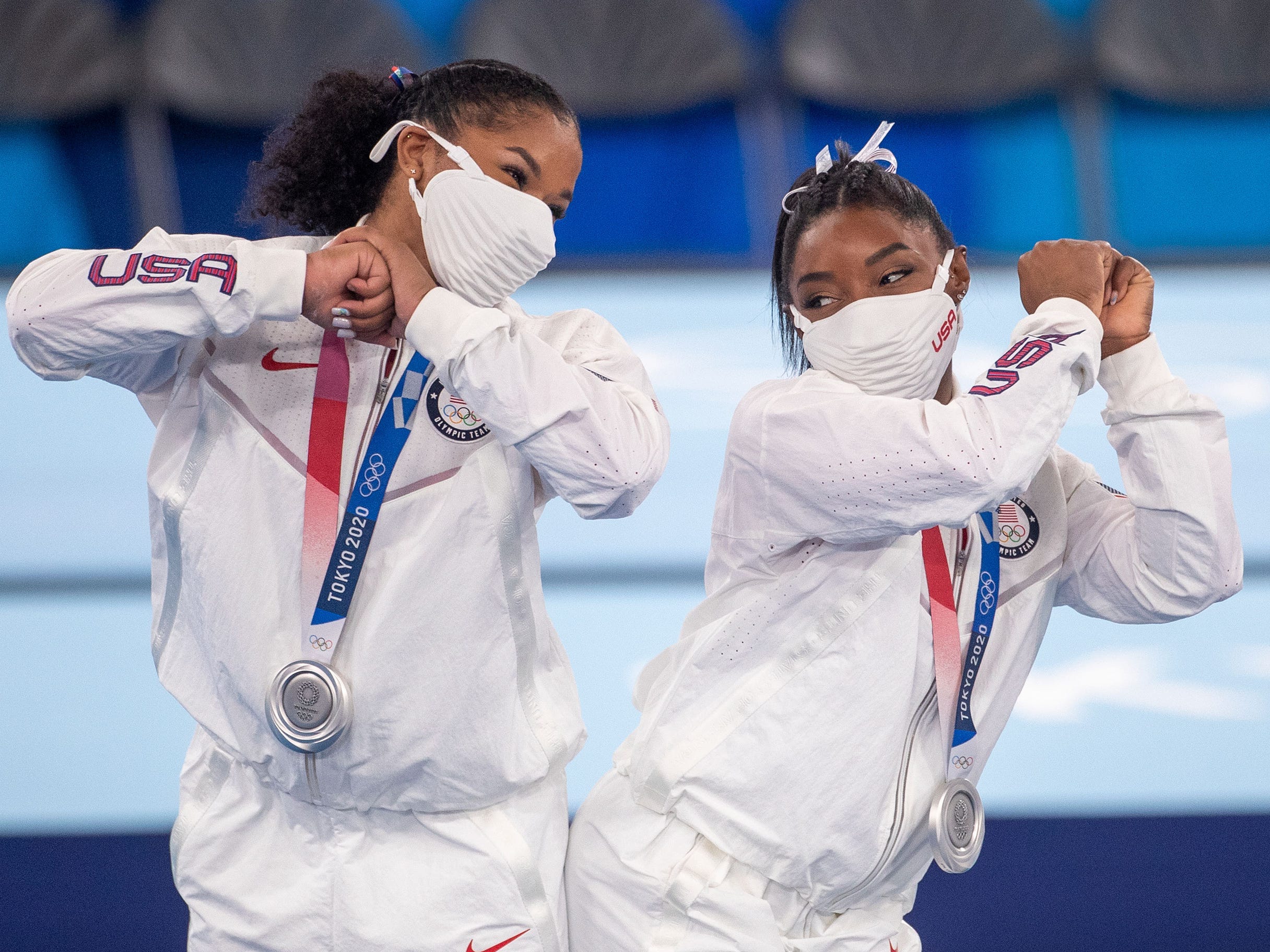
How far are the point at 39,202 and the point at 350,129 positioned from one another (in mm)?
5849

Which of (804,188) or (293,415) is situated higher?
(804,188)

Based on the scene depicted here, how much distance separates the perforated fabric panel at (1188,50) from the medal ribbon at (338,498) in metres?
6.62

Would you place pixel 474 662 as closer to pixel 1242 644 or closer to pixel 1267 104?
pixel 1242 644

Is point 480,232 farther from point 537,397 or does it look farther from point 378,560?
point 378,560

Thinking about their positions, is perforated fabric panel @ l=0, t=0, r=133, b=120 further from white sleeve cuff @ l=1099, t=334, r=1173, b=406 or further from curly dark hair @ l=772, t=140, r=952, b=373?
white sleeve cuff @ l=1099, t=334, r=1173, b=406

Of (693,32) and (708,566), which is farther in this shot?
(693,32)

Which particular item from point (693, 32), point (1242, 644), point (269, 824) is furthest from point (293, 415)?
point (693, 32)

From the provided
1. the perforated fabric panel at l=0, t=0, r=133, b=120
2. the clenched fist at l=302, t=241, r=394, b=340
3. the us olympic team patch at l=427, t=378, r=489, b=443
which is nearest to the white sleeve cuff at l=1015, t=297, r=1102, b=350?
the us olympic team patch at l=427, t=378, r=489, b=443

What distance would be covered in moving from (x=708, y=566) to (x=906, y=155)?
596 cm

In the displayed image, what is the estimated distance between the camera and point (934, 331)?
2.07m

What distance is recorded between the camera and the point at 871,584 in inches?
79.8

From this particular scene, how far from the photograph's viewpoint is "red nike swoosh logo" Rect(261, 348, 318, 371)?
6.73 ft

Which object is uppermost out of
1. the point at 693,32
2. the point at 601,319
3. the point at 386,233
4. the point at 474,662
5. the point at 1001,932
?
the point at 693,32

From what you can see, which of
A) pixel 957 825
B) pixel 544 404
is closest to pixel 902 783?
pixel 957 825
